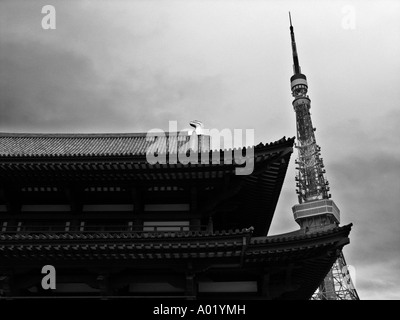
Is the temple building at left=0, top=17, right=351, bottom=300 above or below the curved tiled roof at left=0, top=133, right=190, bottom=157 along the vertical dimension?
below

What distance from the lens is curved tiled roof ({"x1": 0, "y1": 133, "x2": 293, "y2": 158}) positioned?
1894 cm

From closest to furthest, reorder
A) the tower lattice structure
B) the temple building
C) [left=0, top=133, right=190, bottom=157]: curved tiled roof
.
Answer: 1. the temple building
2. [left=0, top=133, right=190, bottom=157]: curved tiled roof
3. the tower lattice structure

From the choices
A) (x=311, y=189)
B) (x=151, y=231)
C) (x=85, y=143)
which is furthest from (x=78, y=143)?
(x=311, y=189)

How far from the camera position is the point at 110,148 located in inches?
780

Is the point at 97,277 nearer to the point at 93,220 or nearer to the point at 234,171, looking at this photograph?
the point at 93,220

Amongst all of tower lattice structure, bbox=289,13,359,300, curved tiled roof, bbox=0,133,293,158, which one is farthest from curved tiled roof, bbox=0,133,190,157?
tower lattice structure, bbox=289,13,359,300

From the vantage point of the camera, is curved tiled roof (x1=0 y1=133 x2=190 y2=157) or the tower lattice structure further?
the tower lattice structure

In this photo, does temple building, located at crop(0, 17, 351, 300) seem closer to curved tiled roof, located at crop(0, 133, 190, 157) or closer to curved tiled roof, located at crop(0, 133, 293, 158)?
curved tiled roof, located at crop(0, 133, 293, 158)

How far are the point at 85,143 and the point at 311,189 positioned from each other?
65.0m

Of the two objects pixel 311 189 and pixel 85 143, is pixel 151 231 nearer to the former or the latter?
pixel 85 143

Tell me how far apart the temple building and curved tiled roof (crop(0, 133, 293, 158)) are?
4.62 meters

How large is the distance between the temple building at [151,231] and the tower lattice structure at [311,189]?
5312 cm

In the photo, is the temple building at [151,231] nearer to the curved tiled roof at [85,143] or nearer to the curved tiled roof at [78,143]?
the curved tiled roof at [85,143]
